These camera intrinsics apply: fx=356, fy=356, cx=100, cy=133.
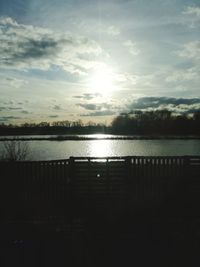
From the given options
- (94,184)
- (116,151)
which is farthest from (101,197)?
(116,151)

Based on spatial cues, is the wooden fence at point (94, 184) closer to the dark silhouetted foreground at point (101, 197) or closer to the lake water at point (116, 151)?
the dark silhouetted foreground at point (101, 197)

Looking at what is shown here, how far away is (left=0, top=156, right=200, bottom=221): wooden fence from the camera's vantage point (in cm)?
971

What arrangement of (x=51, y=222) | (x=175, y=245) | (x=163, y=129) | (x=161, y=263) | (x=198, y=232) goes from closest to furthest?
(x=161, y=263), (x=175, y=245), (x=198, y=232), (x=51, y=222), (x=163, y=129)

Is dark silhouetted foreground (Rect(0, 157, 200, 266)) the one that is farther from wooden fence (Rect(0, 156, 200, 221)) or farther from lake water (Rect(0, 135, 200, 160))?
lake water (Rect(0, 135, 200, 160))

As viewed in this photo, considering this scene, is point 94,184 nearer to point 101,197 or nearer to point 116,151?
point 101,197

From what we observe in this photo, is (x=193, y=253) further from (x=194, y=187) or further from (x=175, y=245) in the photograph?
(x=194, y=187)

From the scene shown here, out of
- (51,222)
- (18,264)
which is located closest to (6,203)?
(51,222)

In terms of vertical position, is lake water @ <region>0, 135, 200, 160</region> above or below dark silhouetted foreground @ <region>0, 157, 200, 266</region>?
below

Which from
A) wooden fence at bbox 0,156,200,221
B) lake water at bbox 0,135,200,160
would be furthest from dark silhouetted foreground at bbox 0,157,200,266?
lake water at bbox 0,135,200,160

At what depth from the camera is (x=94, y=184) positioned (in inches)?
388

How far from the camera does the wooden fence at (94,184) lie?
31.9 feet

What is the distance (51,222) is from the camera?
8.95m

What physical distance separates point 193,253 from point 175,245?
57 centimetres

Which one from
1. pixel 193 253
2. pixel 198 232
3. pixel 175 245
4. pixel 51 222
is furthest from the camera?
pixel 51 222
